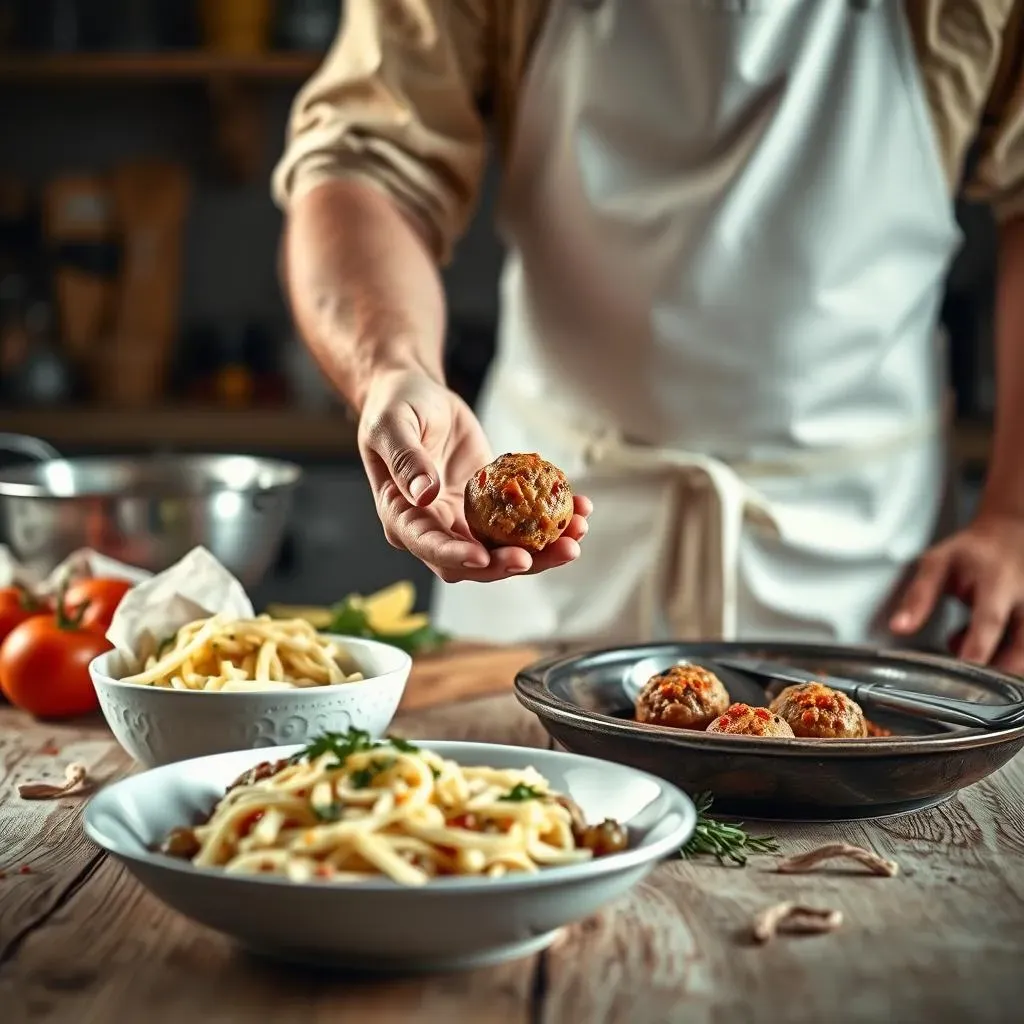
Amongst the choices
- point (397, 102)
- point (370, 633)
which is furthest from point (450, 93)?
point (370, 633)

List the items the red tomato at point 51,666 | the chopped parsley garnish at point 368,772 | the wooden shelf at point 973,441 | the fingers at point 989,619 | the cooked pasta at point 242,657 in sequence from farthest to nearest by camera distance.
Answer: the wooden shelf at point 973,441, the fingers at point 989,619, the red tomato at point 51,666, the cooked pasta at point 242,657, the chopped parsley garnish at point 368,772

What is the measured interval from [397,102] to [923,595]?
0.89 meters

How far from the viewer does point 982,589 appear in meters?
1.66

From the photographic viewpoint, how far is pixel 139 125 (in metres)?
3.68

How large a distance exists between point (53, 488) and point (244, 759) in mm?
1014

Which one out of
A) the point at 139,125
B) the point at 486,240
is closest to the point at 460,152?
the point at 486,240

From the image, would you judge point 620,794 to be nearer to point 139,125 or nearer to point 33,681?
point 33,681

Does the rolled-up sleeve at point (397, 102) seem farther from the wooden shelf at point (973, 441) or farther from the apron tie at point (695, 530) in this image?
the wooden shelf at point (973, 441)

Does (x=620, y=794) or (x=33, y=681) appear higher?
(x=620, y=794)

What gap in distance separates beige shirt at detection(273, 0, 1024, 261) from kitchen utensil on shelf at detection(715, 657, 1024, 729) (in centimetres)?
83

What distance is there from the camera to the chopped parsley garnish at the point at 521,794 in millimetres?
832

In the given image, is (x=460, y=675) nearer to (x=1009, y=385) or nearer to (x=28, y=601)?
(x=28, y=601)

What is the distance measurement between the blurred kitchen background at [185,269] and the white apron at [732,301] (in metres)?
1.37

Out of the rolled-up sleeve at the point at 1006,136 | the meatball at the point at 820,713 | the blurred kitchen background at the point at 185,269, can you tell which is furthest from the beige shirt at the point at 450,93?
the blurred kitchen background at the point at 185,269
